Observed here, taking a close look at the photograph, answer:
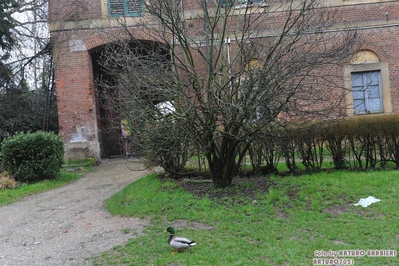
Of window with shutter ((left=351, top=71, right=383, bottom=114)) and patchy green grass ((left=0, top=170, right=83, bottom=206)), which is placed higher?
window with shutter ((left=351, top=71, right=383, bottom=114))

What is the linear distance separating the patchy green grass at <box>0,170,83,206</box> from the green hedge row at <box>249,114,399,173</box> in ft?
20.4

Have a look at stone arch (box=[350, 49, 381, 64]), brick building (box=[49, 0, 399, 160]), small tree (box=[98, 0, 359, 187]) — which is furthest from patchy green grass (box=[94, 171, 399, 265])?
stone arch (box=[350, 49, 381, 64])

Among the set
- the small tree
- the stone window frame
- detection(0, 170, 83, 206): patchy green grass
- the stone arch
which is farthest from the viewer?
the stone arch

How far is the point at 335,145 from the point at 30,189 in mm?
8595

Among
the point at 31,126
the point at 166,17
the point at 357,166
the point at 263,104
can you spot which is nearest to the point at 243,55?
the point at 263,104

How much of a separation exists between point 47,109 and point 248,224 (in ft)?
49.3

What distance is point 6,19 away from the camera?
53.4 feet

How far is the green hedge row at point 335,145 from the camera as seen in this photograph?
852 centimetres

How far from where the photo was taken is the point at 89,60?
47.7ft

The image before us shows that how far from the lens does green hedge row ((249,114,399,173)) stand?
8.52 metres

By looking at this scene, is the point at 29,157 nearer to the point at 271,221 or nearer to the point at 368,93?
the point at 271,221

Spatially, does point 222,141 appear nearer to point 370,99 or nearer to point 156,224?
point 156,224

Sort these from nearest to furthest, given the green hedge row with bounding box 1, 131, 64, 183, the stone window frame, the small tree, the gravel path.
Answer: the gravel path < the small tree < the green hedge row with bounding box 1, 131, 64, 183 < the stone window frame

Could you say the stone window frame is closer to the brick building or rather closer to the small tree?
the brick building
